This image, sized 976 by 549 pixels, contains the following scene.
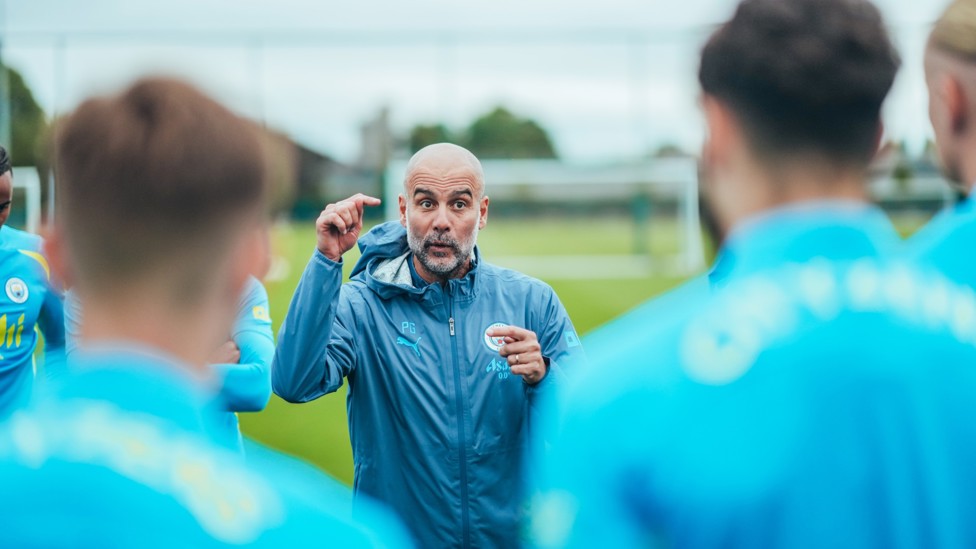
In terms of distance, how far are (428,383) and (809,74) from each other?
1.84m

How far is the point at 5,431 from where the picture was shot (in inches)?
40.6

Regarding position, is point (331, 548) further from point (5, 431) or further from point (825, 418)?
point (825, 418)

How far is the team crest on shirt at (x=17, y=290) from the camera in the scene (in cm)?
356

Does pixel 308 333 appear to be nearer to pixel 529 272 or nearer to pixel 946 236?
pixel 946 236

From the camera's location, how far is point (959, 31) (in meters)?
1.38

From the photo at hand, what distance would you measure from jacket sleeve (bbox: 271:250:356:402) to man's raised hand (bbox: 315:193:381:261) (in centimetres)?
4

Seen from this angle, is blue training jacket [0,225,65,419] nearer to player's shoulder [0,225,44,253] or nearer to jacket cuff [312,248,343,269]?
player's shoulder [0,225,44,253]

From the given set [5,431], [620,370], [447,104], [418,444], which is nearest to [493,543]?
[418,444]

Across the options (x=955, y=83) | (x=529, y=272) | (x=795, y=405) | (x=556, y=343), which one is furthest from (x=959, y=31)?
(x=529, y=272)

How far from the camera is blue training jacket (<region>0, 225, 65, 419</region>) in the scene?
11.6ft

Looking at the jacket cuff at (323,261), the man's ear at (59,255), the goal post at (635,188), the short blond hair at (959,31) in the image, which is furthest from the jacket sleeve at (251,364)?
the goal post at (635,188)

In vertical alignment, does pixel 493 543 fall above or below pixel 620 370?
below

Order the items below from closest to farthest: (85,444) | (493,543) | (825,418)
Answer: (85,444) < (825,418) < (493,543)

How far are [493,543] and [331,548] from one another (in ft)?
5.82
